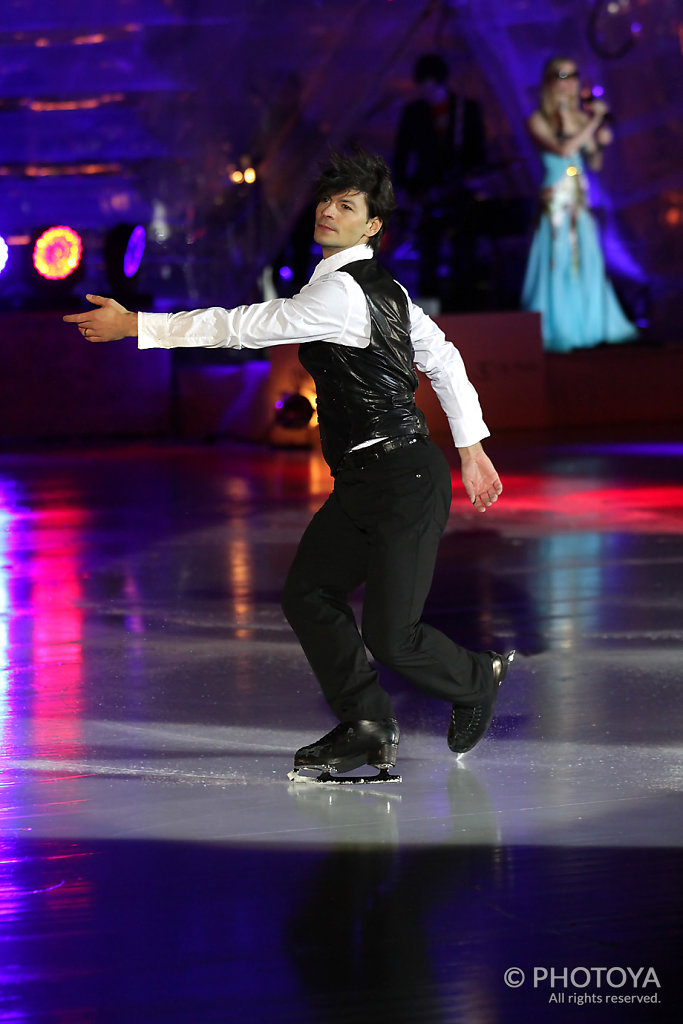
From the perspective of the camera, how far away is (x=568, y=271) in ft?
46.1

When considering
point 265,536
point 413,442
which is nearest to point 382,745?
point 413,442

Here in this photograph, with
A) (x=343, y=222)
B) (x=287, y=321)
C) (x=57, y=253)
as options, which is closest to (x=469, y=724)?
(x=287, y=321)

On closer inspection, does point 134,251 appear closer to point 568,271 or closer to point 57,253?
point 57,253

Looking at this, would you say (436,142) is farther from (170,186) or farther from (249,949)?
(249,949)

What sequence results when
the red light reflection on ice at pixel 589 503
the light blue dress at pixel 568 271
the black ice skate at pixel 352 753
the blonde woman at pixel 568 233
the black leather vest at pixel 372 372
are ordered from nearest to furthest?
the black leather vest at pixel 372 372 < the black ice skate at pixel 352 753 < the red light reflection on ice at pixel 589 503 < the blonde woman at pixel 568 233 < the light blue dress at pixel 568 271

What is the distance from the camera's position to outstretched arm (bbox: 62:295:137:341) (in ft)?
10.9

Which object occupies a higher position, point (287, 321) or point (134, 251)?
point (134, 251)

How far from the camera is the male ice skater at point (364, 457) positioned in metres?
3.41

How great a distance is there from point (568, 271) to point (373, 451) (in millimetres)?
10890

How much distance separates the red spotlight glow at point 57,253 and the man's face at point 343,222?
10.0m

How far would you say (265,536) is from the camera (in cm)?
741

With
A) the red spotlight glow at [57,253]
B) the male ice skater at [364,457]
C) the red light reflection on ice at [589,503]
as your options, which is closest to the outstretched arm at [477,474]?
the male ice skater at [364,457]

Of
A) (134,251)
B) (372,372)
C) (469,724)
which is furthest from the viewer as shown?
(134,251)

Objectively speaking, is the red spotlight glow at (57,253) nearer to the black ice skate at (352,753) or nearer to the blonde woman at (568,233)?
the blonde woman at (568,233)
